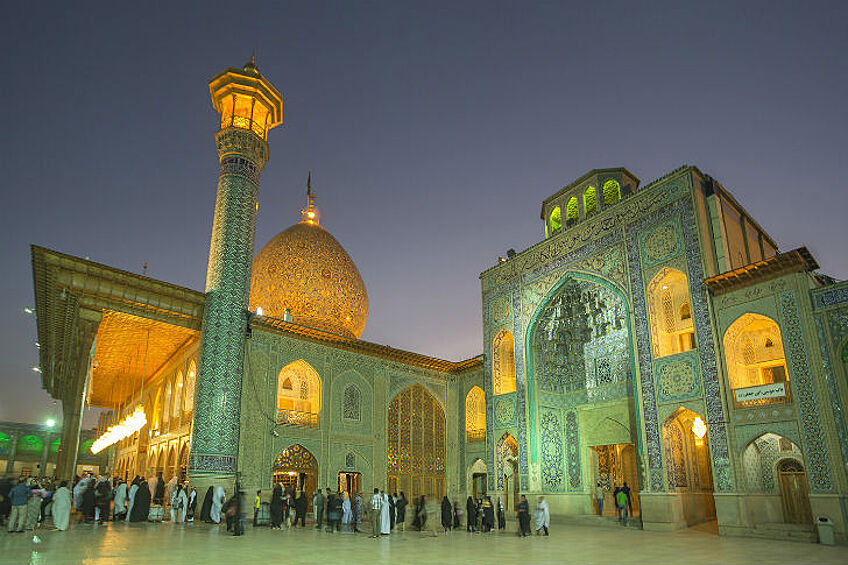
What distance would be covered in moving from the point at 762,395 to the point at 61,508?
508 inches

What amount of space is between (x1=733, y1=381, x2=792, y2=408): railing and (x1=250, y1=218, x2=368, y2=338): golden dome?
38.8ft

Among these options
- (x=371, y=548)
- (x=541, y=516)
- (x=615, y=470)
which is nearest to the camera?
(x=371, y=548)

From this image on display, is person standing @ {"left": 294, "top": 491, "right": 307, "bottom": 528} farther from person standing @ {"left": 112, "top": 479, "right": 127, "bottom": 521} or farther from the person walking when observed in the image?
the person walking

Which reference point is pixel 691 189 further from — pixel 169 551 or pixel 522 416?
pixel 169 551

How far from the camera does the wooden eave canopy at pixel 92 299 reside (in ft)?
40.0

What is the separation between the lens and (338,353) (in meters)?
17.4

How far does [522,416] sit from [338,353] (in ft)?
19.0

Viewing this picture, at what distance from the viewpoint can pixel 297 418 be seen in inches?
626

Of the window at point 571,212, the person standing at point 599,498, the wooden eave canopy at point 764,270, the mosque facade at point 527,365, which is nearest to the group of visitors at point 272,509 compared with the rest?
the mosque facade at point 527,365

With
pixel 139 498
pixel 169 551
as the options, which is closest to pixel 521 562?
pixel 169 551

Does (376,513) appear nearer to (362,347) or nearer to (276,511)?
(276,511)

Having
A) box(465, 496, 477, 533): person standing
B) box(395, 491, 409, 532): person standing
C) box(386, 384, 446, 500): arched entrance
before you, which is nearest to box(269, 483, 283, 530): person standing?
box(395, 491, 409, 532): person standing

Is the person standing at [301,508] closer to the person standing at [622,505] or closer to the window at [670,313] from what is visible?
the person standing at [622,505]

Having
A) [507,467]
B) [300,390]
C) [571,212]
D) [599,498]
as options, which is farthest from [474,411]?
[571,212]
